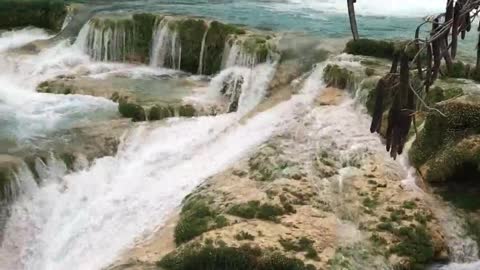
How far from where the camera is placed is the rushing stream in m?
9.27

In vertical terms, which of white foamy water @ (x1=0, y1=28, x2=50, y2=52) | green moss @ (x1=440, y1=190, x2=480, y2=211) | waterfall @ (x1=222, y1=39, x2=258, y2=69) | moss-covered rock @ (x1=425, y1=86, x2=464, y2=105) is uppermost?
moss-covered rock @ (x1=425, y1=86, x2=464, y2=105)

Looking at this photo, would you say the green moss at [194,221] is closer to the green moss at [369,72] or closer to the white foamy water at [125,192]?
the white foamy water at [125,192]

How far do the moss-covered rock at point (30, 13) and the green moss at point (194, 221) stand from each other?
10517 millimetres

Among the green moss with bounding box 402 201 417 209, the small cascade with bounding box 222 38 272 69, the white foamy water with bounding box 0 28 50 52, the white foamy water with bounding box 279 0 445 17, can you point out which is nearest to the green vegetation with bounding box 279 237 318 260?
the green moss with bounding box 402 201 417 209

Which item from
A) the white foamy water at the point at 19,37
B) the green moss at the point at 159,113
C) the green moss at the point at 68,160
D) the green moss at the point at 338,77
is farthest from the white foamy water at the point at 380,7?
the green moss at the point at 68,160

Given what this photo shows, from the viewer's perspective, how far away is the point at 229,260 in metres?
7.63

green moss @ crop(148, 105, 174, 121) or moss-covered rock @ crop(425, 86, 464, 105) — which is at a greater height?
moss-covered rock @ crop(425, 86, 464, 105)

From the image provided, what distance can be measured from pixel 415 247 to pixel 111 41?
9669 millimetres

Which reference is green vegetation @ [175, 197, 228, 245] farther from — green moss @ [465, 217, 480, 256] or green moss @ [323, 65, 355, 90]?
green moss @ [323, 65, 355, 90]

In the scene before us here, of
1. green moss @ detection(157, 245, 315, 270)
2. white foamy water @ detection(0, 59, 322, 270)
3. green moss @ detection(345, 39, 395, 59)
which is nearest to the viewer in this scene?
green moss @ detection(157, 245, 315, 270)

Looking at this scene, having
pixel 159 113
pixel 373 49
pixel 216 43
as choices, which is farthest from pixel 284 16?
pixel 159 113

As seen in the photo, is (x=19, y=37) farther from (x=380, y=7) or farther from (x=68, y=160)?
(x=380, y=7)

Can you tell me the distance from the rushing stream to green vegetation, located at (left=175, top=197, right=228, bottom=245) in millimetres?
544

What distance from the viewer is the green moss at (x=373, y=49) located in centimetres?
1317
